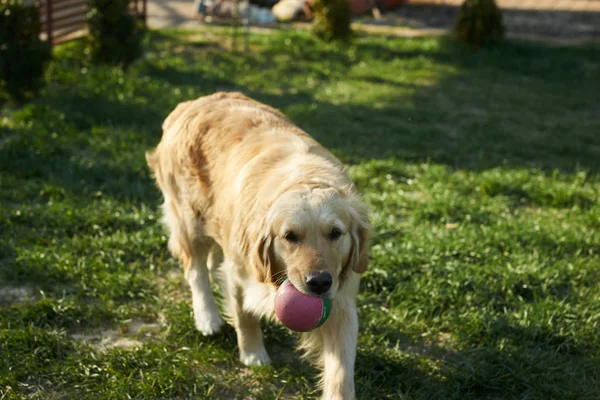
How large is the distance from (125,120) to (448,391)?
5.36 m

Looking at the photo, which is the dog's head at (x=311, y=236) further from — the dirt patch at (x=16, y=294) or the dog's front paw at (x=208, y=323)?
the dirt patch at (x=16, y=294)

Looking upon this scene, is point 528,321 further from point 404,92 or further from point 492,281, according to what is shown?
point 404,92

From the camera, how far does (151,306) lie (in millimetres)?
4812

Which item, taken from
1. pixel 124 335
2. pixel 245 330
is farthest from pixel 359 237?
pixel 124 335

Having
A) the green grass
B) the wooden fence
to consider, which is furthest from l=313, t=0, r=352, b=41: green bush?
the wooden fence

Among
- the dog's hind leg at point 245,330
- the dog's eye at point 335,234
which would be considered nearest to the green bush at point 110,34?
the dog's hind leg at point 245,330

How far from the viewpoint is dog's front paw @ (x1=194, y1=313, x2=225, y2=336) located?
14.8ft

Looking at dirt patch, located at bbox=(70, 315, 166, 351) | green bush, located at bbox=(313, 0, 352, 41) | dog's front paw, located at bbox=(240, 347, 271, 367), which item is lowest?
dirt patch, located at bbox=(70, 315, 166, 351)

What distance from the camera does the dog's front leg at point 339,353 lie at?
368 centimetres

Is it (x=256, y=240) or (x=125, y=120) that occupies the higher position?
(x=256, y=240)

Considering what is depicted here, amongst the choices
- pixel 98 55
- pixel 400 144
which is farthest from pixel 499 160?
pixel 98 55

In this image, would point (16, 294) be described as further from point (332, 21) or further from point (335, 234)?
point (332, 21)

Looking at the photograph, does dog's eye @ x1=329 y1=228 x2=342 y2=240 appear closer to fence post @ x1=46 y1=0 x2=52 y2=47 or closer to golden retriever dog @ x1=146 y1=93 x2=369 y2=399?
golden retriever dog @ x1=146 y1=93 x2=369 y2=399

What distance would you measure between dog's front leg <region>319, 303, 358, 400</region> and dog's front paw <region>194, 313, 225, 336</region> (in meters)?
0.91
